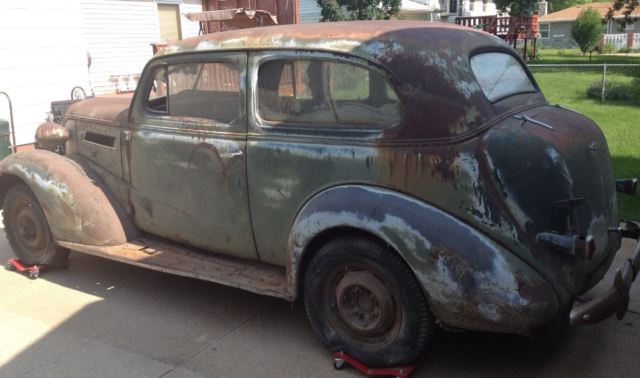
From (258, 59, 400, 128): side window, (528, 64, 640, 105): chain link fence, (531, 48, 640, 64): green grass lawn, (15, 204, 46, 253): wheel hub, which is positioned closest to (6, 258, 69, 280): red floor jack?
(15, 204, 46, 253): wheel hub

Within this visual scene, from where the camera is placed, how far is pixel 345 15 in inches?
854

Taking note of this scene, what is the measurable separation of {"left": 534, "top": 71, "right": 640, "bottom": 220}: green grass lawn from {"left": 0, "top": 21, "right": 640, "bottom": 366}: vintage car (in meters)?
3.01

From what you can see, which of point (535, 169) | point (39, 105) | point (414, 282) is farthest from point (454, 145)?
point (39, 105)

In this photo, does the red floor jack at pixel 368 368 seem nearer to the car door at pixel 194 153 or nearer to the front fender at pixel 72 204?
the car door at pixel 194 153

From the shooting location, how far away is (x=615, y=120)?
10961 mm

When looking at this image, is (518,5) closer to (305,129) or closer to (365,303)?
(305,129)

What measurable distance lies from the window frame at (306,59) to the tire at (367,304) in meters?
0.65

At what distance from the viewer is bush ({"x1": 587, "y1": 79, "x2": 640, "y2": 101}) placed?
45.0 feet

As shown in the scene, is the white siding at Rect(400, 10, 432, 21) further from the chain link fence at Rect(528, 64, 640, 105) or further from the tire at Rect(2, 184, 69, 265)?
the tire at Rect(2, 184, 69, 265)

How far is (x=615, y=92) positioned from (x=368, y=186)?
40.5 ft

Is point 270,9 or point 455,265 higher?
point 270,9

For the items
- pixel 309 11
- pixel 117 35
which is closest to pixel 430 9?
pixel 309 11

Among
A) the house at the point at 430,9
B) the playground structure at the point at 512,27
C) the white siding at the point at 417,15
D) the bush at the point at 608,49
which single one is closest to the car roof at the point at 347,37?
the house at the point at 430,9

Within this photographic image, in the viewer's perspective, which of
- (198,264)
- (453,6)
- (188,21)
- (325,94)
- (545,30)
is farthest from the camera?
(545,30)
